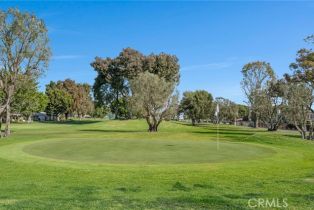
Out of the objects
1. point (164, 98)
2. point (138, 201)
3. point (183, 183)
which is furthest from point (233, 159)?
point (164, 98)

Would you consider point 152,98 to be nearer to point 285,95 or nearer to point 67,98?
point 285,95

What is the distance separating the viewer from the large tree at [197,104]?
4281 inches

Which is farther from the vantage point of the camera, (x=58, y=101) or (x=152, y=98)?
(x=58, y=101)

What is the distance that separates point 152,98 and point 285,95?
24.2 m

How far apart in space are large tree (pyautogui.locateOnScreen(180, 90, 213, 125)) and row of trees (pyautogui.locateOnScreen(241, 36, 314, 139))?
2522cm

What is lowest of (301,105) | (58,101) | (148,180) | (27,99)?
(148,180)

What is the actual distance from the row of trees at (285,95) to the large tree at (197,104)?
25.2m

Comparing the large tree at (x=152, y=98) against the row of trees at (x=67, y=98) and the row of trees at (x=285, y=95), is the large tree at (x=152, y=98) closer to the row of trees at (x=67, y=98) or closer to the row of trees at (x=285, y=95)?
the row of trees at (x=285, y=95)

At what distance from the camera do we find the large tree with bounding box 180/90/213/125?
108750mm
